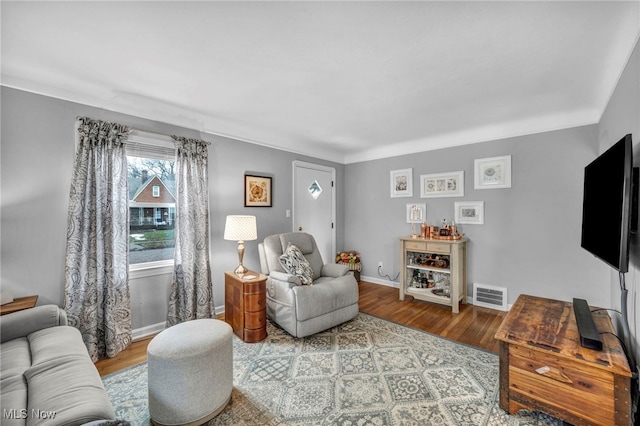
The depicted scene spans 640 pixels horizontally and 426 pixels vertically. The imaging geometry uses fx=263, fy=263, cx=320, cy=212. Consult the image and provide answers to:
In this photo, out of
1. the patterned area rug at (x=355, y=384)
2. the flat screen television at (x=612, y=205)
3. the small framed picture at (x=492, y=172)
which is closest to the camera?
the flat screen television at (x=612, y=205)

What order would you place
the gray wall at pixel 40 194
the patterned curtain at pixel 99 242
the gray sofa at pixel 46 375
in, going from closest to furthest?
the gray sofa at pixel 46 375, the gray wall at pixel 40 194, the patterned curtain at pixel 99 242

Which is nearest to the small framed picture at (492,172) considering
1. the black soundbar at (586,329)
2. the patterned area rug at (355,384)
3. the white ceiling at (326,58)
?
the white ceiling at (326,58)

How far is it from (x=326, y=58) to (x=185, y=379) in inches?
87.8

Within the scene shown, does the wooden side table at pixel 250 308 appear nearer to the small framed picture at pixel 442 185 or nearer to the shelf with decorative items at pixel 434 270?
the shelf with decorative items at pixel 434 270

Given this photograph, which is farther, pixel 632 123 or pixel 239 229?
pixel 239 229

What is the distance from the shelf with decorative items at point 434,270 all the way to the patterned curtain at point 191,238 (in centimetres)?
260

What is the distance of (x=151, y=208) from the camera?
9.04ft

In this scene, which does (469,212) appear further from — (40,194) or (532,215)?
(40,194)

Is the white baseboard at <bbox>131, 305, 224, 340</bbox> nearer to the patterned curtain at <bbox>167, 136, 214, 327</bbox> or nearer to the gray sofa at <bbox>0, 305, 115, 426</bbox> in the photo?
the patterned curtain at <bbox>167, 136, 214, 327</bbox>

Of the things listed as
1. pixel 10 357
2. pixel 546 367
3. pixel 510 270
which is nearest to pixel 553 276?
pixel 510 270

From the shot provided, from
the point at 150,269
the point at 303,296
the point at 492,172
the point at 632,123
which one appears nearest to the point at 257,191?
the point at 150,269

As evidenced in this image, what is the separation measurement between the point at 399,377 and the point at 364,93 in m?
2.39

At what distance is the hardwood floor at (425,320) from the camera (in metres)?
2.32

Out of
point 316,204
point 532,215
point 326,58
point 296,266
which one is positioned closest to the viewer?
point 326,58
